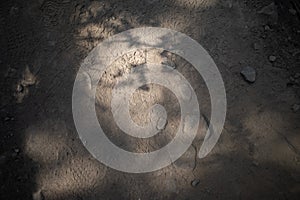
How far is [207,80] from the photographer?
3.04 metres

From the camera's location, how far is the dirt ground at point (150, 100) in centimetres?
284

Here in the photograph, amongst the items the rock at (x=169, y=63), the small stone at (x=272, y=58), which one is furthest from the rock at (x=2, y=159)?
the small stone at (x=272, y=58)

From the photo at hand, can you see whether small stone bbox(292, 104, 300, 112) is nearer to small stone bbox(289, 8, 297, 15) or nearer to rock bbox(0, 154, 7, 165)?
small stone bbox(289, 8, 297, 15)

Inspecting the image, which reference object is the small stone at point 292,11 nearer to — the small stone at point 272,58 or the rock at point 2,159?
the small stone at point 272,58

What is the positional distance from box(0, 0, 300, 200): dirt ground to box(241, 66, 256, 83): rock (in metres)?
0.04

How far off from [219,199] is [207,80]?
1.17m

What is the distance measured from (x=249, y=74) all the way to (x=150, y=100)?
3.42 ft

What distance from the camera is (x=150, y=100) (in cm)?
302

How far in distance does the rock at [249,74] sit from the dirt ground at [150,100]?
0.13 ft

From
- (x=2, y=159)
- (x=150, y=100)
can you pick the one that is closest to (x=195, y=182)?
(x=150, y=100)

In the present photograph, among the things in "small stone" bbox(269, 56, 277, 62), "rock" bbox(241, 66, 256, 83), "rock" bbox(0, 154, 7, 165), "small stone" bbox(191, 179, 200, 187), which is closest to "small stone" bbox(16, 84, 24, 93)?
"rock" bbox(0, 154, 7, 165)

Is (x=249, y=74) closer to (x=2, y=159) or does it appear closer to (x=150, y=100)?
(x=150, y=100)

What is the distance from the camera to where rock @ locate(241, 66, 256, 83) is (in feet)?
9.86

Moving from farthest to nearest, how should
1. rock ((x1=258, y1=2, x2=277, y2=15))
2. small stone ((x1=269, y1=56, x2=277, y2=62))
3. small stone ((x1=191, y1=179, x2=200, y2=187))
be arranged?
rock ((x1=258, y1=2, x2=277, y2=15)), small stone ((x1=269, y1=56, x2=277, y2=62)), small stone ((x1=191, y1=179, x2=200, y2=187))
